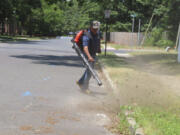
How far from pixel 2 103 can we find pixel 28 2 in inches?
1761

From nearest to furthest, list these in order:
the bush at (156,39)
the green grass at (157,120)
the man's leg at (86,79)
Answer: the green grass at (157,120) < the man's leg at (86,79) < the bush at (156,39)

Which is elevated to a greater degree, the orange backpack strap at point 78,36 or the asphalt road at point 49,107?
the orange backpack strap at point 78,36

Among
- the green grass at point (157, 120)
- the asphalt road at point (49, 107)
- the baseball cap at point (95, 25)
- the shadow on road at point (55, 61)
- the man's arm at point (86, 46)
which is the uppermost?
the baseball cap at point (95, 25)

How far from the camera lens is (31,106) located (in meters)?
6.92

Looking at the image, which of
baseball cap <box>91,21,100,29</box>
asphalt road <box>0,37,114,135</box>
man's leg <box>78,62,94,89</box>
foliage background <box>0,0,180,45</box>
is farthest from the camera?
foliage background <box>0,0,180,45</box>

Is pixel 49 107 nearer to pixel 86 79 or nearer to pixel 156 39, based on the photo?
pixel 86 79

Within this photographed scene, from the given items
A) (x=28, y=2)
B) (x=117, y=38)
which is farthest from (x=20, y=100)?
(x=28, y=2)

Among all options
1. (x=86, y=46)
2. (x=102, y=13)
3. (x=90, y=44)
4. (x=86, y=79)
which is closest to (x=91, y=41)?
(x=90, y=44)

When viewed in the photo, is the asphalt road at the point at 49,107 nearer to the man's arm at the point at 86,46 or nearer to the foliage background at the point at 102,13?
the man's arm at the point at 86,46

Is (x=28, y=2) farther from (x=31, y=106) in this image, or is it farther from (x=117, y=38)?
(x=31, y=106)

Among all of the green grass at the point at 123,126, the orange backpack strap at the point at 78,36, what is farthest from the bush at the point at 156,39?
the green grass at the point at 123,126

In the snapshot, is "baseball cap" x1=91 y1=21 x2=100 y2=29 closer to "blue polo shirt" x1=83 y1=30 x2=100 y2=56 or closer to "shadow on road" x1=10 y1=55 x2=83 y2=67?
"blue polo shirt" x1=83 y1=30 x2=100 y2=56

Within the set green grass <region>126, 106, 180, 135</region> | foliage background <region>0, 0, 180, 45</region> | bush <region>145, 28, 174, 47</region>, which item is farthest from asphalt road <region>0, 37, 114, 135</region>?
bush <region>145, 28, 174, 47</region>

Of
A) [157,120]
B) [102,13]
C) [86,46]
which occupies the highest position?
[86,46]
